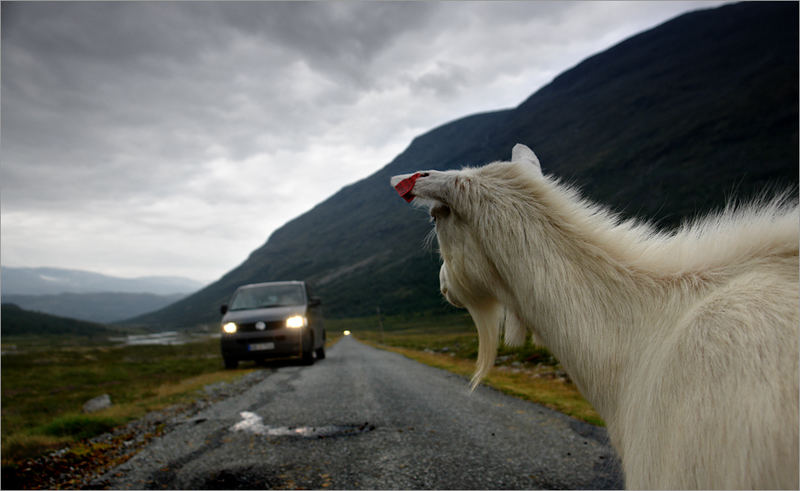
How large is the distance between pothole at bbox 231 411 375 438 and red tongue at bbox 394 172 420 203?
438cm

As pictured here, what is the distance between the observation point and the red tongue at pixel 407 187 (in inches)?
83.8

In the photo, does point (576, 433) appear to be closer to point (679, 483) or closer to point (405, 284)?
point (679, 483)

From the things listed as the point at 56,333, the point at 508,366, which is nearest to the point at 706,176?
the point at 508,366

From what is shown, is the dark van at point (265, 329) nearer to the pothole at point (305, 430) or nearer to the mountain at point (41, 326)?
the pothole at point (305, 430)

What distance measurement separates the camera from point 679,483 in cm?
131

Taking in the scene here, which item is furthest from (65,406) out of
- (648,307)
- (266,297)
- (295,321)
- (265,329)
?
(648,307)

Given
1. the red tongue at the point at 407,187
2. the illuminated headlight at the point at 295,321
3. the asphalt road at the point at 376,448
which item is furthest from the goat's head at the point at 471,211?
the illuminated headlight at the point at 295,321

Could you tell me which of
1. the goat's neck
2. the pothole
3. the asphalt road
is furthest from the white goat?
the pothole

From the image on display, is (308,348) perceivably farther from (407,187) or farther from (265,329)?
(407,187)

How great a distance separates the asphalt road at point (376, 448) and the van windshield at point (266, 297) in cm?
684

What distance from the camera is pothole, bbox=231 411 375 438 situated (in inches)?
221

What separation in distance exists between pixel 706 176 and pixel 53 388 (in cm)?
15759

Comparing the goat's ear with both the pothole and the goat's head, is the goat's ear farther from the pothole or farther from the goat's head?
the pothole

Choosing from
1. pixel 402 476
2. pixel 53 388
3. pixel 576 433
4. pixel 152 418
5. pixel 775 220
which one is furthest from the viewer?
pixel 53 388
